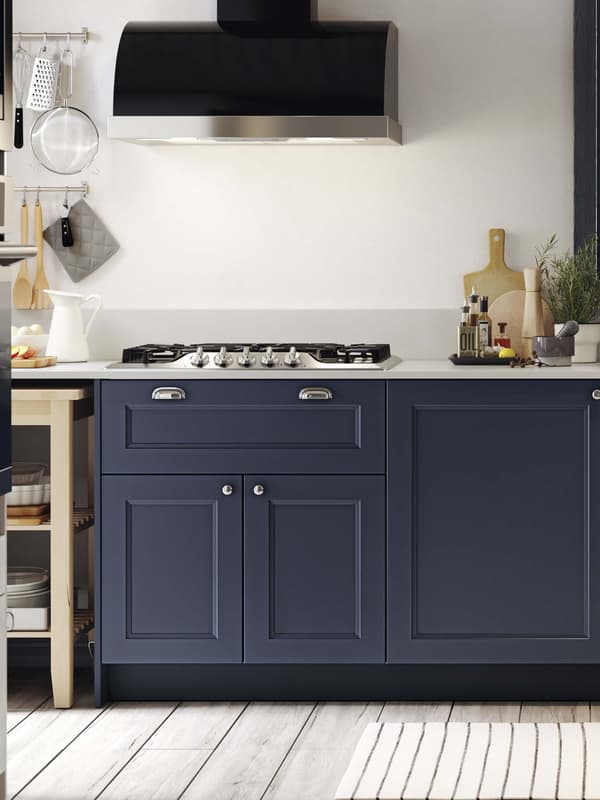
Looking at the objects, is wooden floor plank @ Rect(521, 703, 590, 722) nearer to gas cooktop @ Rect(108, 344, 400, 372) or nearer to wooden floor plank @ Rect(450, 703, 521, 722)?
wooden floor plank @ Rect(450, 703, 521, 722)

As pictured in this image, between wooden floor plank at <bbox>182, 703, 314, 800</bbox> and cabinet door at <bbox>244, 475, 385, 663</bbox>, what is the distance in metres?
0.15

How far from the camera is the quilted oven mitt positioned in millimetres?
4141

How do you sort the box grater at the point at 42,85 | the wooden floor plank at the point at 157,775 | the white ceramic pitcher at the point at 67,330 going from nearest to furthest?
→ the wooden floor plank at the point at 157,775 < the white ceramic pitcher at the point at 67,330 < the box grater at the point at 42,85

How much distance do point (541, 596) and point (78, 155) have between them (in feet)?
6.64

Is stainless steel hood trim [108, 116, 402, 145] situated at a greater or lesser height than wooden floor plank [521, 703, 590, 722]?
greater

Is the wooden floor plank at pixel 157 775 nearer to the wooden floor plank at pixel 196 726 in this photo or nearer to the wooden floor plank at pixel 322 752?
the wooden floor plank at pixel 196 726

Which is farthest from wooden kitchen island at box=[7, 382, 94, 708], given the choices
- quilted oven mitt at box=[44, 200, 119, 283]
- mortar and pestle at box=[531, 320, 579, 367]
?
mortar and pestle at box=[531, 320, 579, 367]

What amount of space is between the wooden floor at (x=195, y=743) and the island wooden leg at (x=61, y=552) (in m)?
0.12

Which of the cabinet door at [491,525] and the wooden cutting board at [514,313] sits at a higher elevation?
the wooden cutting board at [514,313]

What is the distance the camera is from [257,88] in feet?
12.1

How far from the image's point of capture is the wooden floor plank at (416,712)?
3416 mm

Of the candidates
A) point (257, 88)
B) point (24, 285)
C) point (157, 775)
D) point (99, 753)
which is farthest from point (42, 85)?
point (157, 775)

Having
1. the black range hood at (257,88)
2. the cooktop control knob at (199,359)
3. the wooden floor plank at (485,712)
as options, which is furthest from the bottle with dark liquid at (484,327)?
the wooden floor plank at (485,712)

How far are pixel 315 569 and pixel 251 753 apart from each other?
57 centimetres
